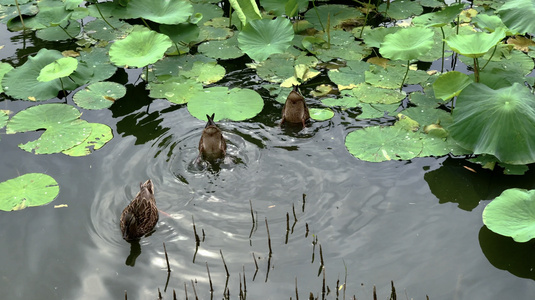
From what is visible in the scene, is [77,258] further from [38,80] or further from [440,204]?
[440,204]

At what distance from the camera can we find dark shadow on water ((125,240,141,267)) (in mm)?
3705

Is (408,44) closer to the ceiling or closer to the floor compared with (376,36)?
closer to the ceiling

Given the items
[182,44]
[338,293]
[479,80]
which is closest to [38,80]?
[182,44]

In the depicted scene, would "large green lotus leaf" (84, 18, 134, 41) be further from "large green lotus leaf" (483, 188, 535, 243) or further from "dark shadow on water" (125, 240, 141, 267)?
"large green lotus leaf" (483, 188, 535, 243)

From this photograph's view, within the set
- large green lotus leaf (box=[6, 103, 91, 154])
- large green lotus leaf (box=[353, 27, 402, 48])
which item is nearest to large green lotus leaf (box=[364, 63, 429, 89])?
large green lotus leaf (box=[353, 27, 402, 48])

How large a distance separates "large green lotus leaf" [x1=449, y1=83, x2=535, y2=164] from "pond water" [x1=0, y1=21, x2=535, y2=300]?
0.21 m

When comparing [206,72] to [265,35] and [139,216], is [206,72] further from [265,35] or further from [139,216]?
[139,216]

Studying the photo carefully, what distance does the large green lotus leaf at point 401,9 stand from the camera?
276 inches

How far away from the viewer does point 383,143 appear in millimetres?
4711

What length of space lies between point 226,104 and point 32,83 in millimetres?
1989

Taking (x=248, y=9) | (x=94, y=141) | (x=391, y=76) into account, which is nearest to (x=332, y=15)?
(x=248, y=9)

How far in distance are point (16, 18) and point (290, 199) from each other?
4.88m

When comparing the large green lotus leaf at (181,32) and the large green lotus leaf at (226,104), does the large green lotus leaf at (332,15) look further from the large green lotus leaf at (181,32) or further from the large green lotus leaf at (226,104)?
the large green lotus leaf at (226,104)

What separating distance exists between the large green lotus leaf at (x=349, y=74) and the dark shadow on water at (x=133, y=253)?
2.71 m
